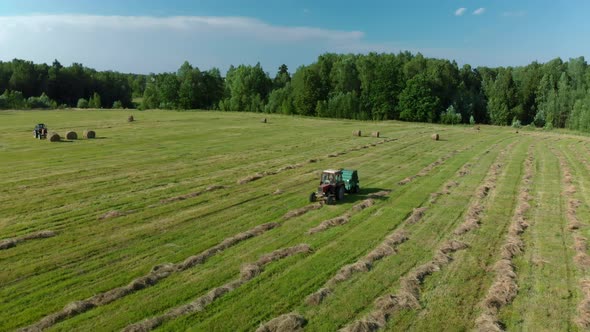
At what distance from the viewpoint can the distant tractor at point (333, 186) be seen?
22.2 meters

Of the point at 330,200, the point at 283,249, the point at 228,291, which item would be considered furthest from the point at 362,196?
the point at 228,291

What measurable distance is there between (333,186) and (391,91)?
3411 inches

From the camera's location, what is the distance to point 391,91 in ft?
343

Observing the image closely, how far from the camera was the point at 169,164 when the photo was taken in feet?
109

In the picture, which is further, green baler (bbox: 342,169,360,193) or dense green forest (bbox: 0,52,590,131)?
dense green forest (bbox: 0,52,590,131)

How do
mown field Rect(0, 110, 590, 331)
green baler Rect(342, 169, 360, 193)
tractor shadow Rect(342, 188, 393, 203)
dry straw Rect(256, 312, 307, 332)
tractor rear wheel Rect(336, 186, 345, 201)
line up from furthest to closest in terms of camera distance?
green baler Rect(342, 169, 360, 193), tractor shadow Rect(342, 188, 393, 203), tractor rear wheel Rect(336, 186, 345, 201), mown field Rect(0, 110, 590, 331), dry straw Rect(256, 312, 307, 332)

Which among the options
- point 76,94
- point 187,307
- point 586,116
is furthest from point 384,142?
point 76,94

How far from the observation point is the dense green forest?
100125mm

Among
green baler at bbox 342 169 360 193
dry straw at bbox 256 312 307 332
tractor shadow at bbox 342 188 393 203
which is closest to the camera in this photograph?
dry straw at bbox 256 312 307 332

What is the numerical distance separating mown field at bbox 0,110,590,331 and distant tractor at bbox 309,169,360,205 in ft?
1.91

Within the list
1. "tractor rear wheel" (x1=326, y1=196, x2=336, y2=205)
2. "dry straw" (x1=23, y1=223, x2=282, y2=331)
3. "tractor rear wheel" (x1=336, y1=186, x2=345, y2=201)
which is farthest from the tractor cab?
"dry straw" (x1=23, y1=223, x2=282, y2=331)

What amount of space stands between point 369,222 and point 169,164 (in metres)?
19.0

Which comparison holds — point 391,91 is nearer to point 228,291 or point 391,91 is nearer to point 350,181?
point 350,181

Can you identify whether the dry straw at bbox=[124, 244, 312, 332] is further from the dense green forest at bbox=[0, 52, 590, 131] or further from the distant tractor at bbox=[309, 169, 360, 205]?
the dense green forest at bbox=[0, 52, 590, 131]
